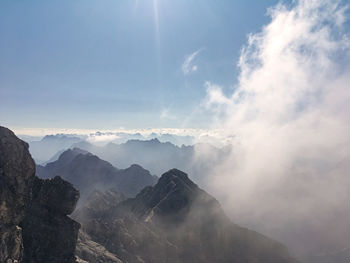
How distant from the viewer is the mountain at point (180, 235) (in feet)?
408

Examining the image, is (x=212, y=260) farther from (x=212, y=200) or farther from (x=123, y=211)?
(x=123, y=211)

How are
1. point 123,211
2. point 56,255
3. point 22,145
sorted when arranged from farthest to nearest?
point 123,211 → point 56,255 → point 22,145

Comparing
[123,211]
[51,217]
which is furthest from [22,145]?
[123,211]

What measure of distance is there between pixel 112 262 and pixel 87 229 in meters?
32.5

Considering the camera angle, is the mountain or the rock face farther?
the mountain

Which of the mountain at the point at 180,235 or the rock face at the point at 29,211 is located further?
the mountain at the point at 180,235

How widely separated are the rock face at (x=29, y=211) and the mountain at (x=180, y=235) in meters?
44.1

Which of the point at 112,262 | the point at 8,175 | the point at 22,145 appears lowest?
the point at 112,262

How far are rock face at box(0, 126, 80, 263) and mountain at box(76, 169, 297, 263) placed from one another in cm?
4409

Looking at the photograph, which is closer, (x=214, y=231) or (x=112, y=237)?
(x=112, y=237)

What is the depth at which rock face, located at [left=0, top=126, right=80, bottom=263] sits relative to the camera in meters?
35.5

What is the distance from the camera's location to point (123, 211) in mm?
197500

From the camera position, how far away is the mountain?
124 metres

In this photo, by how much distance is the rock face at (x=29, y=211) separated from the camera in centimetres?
3547
